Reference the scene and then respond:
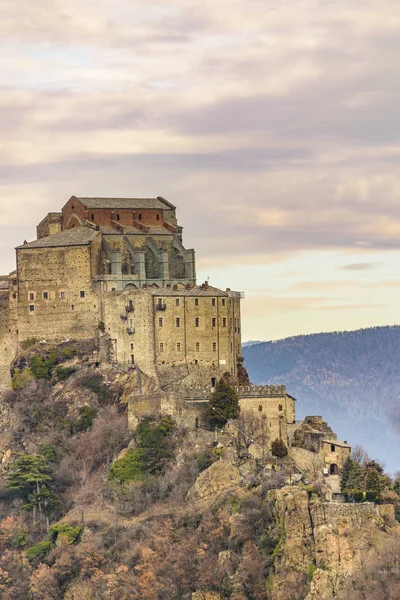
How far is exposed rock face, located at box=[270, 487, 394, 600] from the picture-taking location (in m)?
86.9

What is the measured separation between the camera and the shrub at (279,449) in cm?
9888

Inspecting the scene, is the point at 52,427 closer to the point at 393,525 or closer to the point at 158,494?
the point at 158,494

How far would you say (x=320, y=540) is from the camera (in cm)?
8844

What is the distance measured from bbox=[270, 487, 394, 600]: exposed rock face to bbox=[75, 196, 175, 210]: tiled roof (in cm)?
3390

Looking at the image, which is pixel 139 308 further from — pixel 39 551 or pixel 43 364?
pixel 39 551

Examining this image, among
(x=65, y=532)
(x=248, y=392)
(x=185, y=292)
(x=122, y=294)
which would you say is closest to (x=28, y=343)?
(x=122, y=294)

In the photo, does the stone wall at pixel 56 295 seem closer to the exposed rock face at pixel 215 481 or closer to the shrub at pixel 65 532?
the shrub at pixel 65 532

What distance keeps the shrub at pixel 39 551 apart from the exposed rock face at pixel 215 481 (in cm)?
1001

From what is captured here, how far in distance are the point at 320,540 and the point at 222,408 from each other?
591 inches

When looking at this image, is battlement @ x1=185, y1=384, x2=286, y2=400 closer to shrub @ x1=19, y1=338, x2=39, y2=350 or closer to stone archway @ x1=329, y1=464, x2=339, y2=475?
stone archway @ x1=329, y1=464, x2=339, y2=475

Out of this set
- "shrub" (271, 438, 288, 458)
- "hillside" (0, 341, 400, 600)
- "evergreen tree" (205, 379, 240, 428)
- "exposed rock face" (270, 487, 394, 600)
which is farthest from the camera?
"evergreen tree" (205, 379, 240, 428)

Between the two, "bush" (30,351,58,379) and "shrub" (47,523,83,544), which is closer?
"shrub" (47,523,83,544)

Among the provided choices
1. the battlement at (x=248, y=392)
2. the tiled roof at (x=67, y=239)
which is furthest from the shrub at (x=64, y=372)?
the battlement at (x=248, y=392)

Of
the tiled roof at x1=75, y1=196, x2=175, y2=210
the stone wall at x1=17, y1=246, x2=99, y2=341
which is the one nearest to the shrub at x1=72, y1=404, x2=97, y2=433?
the stone wall at x1=17, y1=246, x2=99, y2=341
